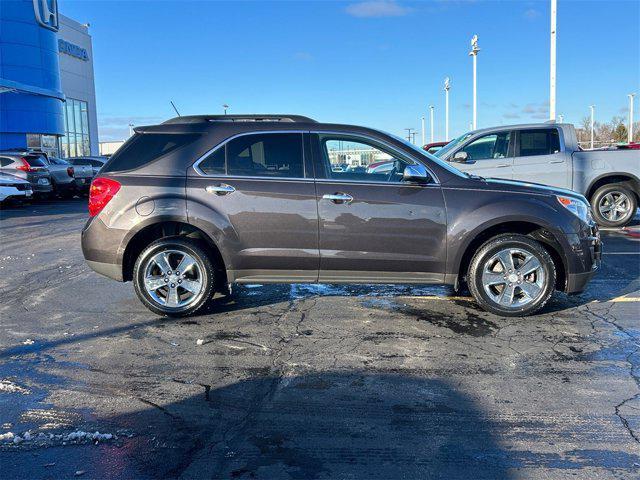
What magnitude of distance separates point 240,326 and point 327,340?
949mm

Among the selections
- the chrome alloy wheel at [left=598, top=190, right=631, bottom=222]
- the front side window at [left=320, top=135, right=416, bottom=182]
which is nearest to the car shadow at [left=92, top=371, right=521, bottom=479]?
the front side window at [left=320, top=135, right=416, bottom=182]

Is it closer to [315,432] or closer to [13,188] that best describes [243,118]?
[315,432]

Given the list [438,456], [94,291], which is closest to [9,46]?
[94,291]

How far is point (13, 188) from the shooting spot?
16.5m

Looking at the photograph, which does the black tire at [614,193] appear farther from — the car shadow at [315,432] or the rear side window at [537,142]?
the car shadow at [315,432]

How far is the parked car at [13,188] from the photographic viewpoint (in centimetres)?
1638

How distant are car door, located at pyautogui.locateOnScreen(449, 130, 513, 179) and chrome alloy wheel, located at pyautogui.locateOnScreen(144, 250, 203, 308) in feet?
21.2

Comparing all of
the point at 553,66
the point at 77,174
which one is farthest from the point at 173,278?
the point at 553,66

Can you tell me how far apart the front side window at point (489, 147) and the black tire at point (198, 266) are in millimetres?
6910

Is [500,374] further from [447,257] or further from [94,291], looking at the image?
[94,291]

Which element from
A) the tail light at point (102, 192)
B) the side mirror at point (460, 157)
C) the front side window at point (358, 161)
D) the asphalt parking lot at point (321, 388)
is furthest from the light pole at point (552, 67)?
the tail light at point (102, 192)

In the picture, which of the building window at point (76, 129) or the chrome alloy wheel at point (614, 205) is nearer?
the chrome alloy wheel at point (614, 205)

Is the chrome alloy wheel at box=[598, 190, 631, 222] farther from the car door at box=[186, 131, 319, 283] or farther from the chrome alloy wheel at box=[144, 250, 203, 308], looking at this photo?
the chrome alloy wheel at box=[144, 250, 203, 308]

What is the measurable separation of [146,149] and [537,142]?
310 inches
